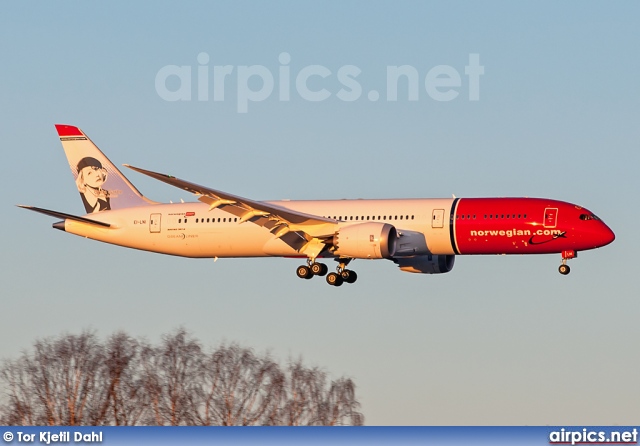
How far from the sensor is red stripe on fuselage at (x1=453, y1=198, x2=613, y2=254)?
237 feet

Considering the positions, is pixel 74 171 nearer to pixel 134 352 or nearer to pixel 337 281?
pixel 134 352

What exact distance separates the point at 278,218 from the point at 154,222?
8.13m

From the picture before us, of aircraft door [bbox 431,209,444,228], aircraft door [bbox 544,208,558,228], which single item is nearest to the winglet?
aircraft door [bbox 431,209,444,228]

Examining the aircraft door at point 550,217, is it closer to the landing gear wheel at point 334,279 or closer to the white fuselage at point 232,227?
the white fuselage at point 232,227

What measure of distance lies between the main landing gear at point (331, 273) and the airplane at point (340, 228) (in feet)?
0.17

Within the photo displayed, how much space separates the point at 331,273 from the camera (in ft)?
254

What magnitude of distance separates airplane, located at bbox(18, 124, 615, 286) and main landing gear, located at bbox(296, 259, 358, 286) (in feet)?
0.17

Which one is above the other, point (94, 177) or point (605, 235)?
point (94, 177)

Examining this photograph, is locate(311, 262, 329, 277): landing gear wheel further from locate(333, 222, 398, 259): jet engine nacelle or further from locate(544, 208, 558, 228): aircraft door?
locate(544, 208, 558, 228): aircraft door

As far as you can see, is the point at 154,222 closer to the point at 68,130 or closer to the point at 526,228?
the point at 68,130

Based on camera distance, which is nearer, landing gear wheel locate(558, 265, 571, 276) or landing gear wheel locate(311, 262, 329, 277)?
landing gear wheel locate(558, 265, 571, 276)

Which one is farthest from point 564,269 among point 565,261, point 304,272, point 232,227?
point 232,227

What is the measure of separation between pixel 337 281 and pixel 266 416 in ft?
29.0

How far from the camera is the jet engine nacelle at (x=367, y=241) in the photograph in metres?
72.2
